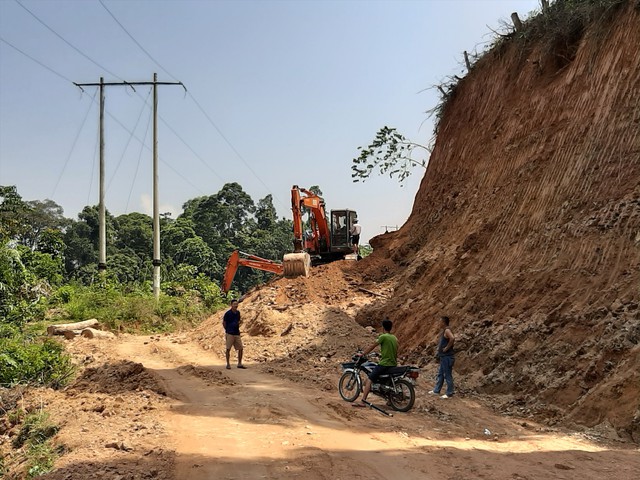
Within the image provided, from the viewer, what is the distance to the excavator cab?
22844mm

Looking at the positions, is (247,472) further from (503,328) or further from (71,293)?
(71,293)

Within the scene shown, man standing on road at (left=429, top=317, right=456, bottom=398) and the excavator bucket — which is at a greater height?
the excavator bucket

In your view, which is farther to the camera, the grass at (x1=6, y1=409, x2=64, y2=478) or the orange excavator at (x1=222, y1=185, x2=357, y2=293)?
the orange excavator at (x1=222, y1=185, x2=357, y2=293)

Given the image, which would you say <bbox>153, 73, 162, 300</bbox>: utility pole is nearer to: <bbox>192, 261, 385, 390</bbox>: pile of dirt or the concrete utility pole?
the concrete utility pole

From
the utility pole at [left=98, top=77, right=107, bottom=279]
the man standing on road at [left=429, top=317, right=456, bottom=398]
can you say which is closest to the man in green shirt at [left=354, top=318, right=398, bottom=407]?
the man standing on road at [left=429, top=317, right=456, bottom=398]

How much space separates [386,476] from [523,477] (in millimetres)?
1498

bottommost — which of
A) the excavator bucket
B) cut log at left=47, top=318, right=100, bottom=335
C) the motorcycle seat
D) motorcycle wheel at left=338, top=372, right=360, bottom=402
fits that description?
motorcycle wheel at left=338, top=372, right=360, bottom=402

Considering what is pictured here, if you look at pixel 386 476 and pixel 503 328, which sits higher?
pixel 503 328

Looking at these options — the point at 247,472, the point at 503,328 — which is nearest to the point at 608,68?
the point at 503,328

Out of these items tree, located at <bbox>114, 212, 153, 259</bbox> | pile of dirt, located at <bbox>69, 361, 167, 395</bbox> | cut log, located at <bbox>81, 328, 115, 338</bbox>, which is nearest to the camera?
pile of dirt, located at <bbox>69, 361, 167, 395</bbox>

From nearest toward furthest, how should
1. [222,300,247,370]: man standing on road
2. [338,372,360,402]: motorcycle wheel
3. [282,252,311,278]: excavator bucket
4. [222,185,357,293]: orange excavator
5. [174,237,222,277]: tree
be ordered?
[338,372,360,402]: motorcycle wheel
[222,300,247,370]: man standing on road
[282,252,311,278]: excavator bucket
[222,185,357,293]: orange excavator
[174,237,222,277]: tree

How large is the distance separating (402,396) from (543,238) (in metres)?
5.23

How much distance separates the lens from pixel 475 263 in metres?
13.3

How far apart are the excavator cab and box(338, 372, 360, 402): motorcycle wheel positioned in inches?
521
